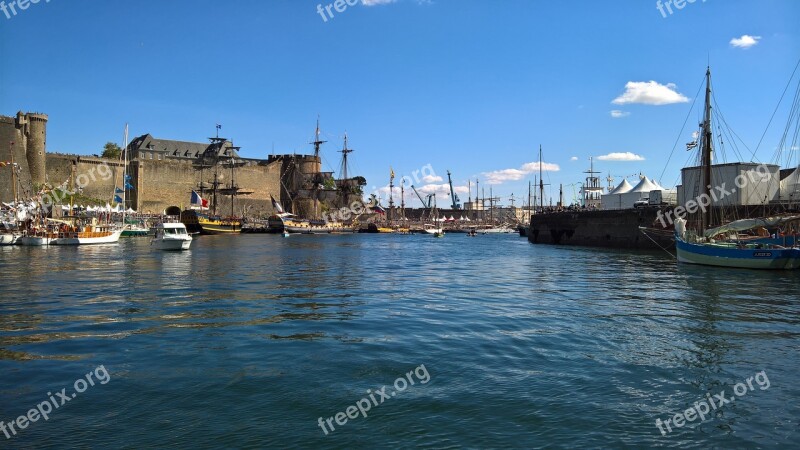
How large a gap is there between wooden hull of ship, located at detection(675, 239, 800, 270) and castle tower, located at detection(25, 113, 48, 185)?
8703 centimetres

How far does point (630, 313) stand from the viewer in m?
16.3

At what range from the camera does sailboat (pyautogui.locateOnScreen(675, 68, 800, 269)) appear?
96.4 feet

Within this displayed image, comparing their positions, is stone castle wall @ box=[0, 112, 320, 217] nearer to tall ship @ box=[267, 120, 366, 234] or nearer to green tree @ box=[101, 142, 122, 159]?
tall ship @ box=[267, 120, 366, 234]

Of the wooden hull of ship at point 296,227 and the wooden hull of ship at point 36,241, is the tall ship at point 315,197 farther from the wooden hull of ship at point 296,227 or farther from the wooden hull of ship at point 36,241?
the wooden hull of ship at point 36,241

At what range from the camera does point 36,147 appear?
8088cm

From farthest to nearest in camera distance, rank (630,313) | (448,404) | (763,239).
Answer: (763,239) < (630,313) < (448,404)

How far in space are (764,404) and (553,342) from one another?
4454 mm

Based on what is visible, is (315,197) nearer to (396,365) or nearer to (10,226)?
(10,226)

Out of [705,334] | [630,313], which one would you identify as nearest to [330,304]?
[630,313]

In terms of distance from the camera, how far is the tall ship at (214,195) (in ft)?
303

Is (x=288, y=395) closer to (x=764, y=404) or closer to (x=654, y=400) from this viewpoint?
(x=654, y=400)

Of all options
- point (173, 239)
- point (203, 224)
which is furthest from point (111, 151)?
point (173, 239)

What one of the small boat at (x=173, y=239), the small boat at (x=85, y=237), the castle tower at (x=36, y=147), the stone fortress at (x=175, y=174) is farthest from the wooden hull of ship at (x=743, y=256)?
the castle tower at (x=36, y=147)

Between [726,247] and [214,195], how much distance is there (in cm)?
9733
